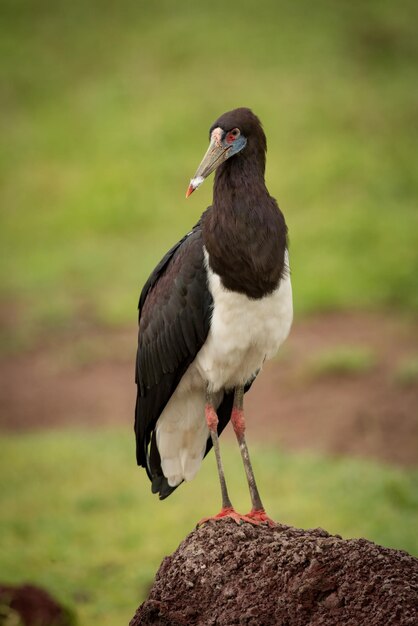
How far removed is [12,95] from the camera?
2178 centimetres

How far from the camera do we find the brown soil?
1141 cm

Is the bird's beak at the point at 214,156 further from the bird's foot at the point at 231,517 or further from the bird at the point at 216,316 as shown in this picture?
the bird's foot at the point at 231,517

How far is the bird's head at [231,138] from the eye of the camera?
5.67 metres

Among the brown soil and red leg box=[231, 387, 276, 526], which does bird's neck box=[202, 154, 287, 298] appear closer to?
red leg box=[231, 387, 276, 526]

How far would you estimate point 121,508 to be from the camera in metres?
10.2

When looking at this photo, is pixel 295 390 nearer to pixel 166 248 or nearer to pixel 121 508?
pixel 121 508

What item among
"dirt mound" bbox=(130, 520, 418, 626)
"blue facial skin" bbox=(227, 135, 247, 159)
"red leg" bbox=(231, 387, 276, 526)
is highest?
"blue facial skin" bbox=(227, 135, 247, 159)

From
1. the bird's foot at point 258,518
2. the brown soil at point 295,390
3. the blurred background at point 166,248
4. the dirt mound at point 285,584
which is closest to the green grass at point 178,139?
the blurred background at point 166,248

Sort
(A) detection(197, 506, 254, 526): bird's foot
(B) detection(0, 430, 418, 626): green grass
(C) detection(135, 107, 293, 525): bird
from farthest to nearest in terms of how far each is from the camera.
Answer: (B) detection(0, 430, 418, 626): green grass
(C) detection(135, 107, 293, 525): bird
(A) detection(197, 506, 254, 526): bird's foot

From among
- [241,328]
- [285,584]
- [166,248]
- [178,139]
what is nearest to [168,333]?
[241,328]

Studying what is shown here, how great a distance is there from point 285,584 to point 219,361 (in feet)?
4.67

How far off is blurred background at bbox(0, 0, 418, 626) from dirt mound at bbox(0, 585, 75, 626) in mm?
678

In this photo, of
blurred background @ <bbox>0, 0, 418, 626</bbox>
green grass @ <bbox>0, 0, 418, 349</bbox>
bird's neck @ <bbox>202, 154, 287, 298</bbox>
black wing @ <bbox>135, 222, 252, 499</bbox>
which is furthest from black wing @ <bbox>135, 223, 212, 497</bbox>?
green grass @ <bbox>0, 0, 418, 349</bbox>

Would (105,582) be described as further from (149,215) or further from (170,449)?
(149,215)
